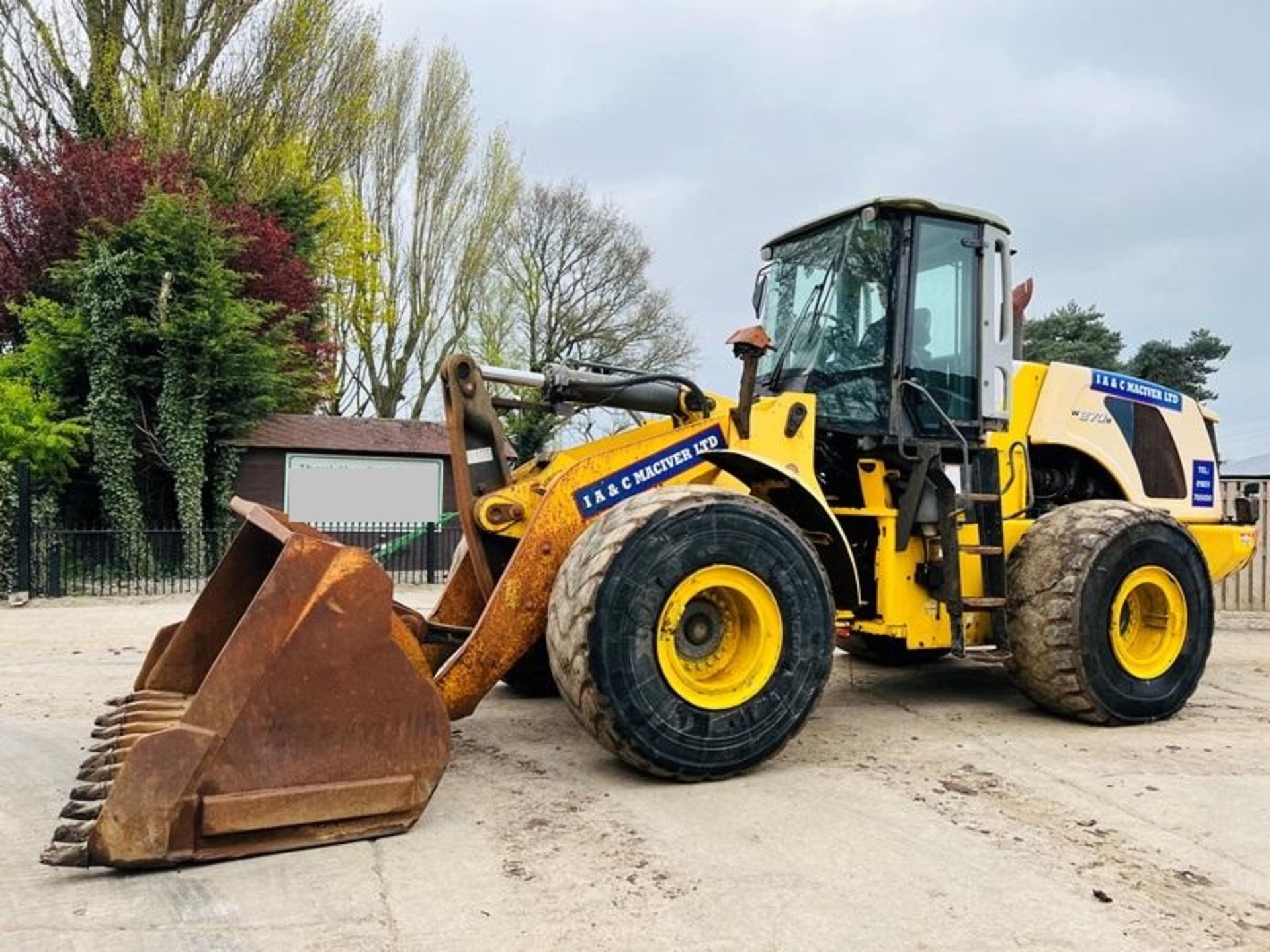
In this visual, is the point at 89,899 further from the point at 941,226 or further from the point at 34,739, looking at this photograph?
the point at 941,226

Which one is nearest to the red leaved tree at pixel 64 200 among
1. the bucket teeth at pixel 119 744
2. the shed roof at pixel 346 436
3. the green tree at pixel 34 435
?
the green tree at pixel 34 435

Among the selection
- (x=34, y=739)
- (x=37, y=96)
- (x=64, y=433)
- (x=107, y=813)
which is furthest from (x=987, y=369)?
(x=37, y=96)

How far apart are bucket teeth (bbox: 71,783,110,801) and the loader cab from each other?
372cm

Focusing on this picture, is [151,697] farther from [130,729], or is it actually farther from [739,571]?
[739,571]

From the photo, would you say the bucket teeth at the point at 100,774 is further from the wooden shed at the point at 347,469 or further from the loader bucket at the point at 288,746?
the wooden shed at the point at 347,469

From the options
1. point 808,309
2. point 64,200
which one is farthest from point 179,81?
point 808,309

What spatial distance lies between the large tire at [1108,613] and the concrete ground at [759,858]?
0.75 ft

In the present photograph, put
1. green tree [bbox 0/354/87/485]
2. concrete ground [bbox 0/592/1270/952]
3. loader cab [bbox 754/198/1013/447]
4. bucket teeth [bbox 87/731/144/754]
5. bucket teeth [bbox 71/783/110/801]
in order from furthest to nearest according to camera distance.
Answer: green tree [bbox 0/354/87/485] → loader cab [bbox 754/198/1013/447] → bucket teeth [bbox 87/731/144/754] → bucket teeth [bbox 71/783/110/801] → concrete ground [bbox 0/592/1270/952]

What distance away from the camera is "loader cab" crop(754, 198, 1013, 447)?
5.52m

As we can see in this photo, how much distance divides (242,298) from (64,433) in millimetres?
4101

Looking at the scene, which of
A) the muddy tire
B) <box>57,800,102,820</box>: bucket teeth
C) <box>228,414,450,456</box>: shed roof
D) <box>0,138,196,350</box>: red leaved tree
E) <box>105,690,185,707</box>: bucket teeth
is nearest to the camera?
<box>57,800,102,820</box>: bucket teeth

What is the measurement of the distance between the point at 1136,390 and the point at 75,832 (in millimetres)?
6423

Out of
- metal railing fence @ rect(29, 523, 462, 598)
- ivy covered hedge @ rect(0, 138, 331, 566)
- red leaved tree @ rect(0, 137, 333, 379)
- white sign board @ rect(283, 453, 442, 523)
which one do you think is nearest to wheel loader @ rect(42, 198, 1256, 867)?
metal railing fence @ rect(29, 523, 462, 598)

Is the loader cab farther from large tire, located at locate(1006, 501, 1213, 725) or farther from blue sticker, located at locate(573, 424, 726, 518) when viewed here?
blue sticker, located at locate(573, 424, 726, 518)
